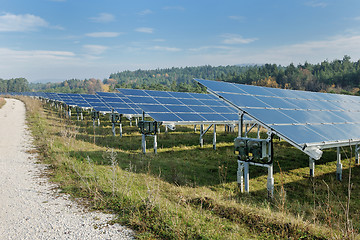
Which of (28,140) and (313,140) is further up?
(313,140)

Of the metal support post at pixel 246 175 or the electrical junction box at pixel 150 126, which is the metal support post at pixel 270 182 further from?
the electrical junction box at pixel 150 126

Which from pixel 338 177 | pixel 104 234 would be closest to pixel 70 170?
pixel 104 234

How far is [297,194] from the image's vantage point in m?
11.0

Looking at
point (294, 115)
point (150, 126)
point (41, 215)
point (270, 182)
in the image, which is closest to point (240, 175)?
point (270, 182)

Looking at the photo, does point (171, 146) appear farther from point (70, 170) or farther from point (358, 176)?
point (358, 176)

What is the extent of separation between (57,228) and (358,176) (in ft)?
50.8

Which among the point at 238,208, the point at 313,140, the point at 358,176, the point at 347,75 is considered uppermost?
the point at 347,75

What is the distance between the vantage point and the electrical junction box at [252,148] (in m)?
9.41

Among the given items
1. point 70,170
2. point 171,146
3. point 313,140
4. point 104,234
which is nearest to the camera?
point 104,234

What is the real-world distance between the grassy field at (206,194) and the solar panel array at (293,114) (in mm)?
1983

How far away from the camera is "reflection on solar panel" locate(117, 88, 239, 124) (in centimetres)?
1773

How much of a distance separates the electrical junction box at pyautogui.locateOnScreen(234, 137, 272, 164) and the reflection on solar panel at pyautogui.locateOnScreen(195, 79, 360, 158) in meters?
0.73

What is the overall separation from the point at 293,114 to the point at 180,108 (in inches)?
383

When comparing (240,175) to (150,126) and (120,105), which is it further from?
(120,105)
